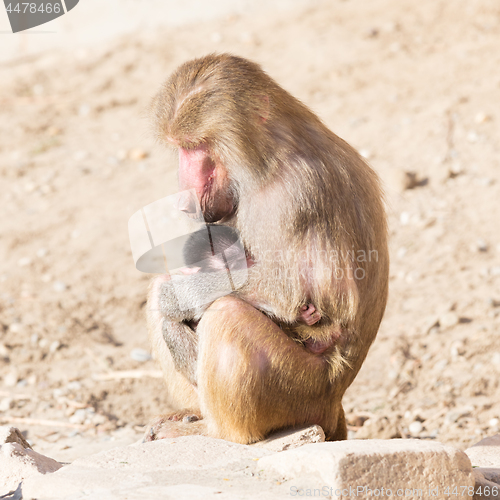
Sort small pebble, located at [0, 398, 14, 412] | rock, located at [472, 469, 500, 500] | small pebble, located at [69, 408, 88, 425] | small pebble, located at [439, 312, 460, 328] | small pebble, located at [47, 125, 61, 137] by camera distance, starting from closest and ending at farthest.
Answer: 1. rock, located at [472, 469, 500, 500]
2. small pebble, located at [69, 408, 88, 425]
3. small pebble, located at [0, 398, 14, 412]
4. small pebble, located at [439, 312, 460, 328]
5. small pebble, located at [47, 125, 61, 137]

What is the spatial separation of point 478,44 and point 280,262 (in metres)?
6.20

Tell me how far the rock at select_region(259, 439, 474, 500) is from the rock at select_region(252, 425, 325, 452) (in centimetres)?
52

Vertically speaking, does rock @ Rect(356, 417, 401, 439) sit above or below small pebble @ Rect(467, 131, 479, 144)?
below

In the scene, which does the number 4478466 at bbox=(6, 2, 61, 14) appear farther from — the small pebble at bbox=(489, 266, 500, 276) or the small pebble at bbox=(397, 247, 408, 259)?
the small pebble at bbox=(489, 266, 500, 276)

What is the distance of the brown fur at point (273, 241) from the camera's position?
2766mm

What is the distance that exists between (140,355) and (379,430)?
5.90ft

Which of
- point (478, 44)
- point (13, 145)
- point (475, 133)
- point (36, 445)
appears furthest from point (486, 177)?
point (13, 145)

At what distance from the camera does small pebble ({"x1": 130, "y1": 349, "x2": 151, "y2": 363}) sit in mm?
4738

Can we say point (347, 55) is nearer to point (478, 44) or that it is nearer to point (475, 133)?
point (478, 44)

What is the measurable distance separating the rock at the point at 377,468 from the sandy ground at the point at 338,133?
150cm

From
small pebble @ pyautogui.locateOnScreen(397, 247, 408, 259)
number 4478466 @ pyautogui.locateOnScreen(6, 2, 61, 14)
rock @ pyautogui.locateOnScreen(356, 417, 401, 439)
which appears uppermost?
number 4478466 @ pyautogui.locateOnScreen(6, 2, 61, 14)

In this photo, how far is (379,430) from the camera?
372cm

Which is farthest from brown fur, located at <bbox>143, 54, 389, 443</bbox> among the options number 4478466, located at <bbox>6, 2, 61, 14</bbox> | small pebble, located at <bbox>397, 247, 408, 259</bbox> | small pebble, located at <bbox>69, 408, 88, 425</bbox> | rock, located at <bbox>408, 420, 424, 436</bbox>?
number 4478466, located at <bbox>6, 2, 61, 14</bbox>

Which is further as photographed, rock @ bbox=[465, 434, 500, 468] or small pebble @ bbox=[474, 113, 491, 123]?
small pebble @ bbox=[474, 113, 491, 123]
